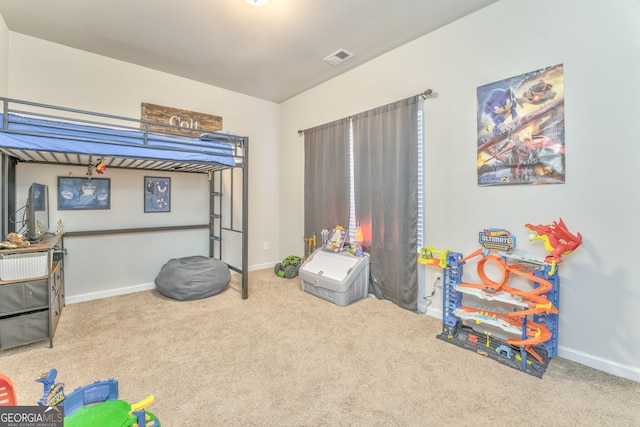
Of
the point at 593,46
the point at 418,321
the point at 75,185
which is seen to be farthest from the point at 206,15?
the point at 418,321

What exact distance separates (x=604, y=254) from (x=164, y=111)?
4323mm

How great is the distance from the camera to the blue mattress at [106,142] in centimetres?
190

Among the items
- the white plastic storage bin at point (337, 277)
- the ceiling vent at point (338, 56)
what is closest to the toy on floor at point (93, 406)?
the white plastic storage bin at point (337, 277)

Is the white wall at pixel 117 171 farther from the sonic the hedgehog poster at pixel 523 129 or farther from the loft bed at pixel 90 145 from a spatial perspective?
the sonic the hedgehog poster at pixel 523 129

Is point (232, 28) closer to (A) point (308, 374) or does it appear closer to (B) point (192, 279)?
(B) point (192, 279)

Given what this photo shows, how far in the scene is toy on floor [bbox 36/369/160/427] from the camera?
890 millimetres

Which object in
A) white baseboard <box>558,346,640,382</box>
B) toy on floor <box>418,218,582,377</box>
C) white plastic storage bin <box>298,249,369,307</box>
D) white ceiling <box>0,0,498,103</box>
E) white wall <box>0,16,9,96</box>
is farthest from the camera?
white plastic storage bin <box>298,249,369,307</box>

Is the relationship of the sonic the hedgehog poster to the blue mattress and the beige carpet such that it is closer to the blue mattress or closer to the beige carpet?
the beige carpet

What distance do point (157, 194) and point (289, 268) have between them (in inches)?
75.1

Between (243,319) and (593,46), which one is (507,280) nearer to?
(593,46)

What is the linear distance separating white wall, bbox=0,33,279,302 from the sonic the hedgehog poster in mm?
3120

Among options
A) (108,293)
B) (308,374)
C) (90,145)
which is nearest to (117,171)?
(90,145)

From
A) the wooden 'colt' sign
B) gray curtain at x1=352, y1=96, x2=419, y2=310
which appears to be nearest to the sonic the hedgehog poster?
gray curtain at x1=352, y1=96, x2=419, y2=310

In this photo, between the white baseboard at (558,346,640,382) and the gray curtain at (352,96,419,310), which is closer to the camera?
the white baseboard at (558,346,640,382)
